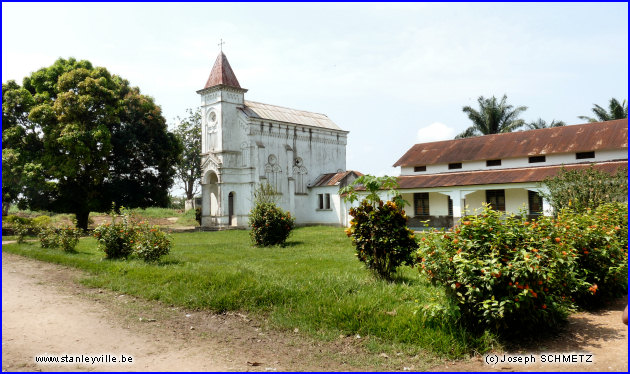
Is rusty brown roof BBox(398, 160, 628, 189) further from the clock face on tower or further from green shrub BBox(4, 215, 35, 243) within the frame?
green shrub BBox(4, 215, 35, 243)

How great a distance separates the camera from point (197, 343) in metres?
6.01

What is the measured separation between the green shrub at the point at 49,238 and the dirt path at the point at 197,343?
8.41 m

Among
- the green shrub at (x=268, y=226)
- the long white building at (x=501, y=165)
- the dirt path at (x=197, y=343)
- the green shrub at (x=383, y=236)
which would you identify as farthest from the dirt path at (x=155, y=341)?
the long white building at (x=501, y=165)

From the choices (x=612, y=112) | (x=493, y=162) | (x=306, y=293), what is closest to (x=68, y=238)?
(x=306, y=293)

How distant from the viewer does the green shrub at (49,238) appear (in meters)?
15.9

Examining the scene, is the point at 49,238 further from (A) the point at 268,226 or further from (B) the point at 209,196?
(B) the point at 209,196

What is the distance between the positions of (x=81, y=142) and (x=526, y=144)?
2364 cm

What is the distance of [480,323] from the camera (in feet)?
18.1

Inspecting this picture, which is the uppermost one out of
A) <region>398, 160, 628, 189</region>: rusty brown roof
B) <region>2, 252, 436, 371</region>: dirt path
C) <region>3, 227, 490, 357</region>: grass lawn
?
<region>398, 160, 628, 189</region>: rusty brown roof

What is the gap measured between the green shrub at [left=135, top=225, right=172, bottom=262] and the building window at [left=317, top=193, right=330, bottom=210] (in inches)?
830

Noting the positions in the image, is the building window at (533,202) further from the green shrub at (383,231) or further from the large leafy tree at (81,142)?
the large leafy tree at (81,142)

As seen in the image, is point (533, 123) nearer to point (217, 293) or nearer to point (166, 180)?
point (166, 180)

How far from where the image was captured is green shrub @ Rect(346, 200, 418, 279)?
27.0 ft

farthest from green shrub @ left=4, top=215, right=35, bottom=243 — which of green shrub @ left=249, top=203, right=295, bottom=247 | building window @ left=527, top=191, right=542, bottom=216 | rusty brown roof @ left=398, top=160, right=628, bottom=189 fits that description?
building window @ left=527, top=191, right=542, bottom=216
